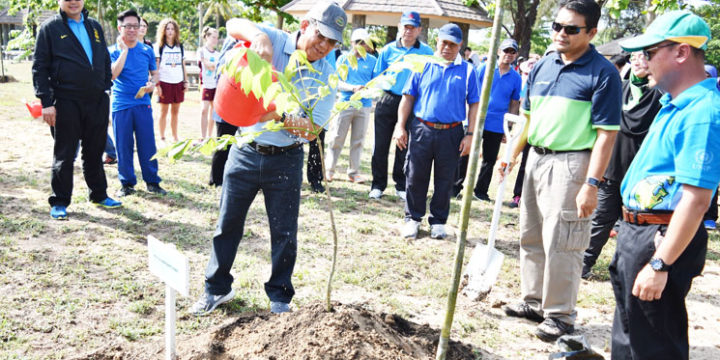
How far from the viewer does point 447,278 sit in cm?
452

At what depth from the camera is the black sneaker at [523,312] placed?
12.6 feet

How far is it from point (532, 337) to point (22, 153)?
296 inches

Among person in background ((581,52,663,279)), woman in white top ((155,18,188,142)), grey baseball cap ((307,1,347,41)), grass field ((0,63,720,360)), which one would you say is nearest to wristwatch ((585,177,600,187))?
grass field ((0,63,720,360))

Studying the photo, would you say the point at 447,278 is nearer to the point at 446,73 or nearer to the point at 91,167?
the point at 446,73

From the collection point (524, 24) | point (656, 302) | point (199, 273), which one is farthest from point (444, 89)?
point (524, 24)

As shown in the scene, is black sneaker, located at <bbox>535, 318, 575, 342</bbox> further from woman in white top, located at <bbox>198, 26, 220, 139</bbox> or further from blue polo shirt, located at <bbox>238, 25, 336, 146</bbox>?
woman in white top, located at <bbox>198, 26, 220, 139</bbox>

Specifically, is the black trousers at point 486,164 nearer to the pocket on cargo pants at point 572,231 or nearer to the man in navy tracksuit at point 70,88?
the pocket on cargo pants at point 572,231

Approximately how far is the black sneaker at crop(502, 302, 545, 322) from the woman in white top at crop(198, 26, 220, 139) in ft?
19.5

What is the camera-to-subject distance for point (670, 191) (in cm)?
218

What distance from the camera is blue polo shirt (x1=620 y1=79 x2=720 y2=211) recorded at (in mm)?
1997

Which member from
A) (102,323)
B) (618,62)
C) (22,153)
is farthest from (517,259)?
(22,153)

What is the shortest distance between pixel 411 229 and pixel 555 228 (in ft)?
7.10

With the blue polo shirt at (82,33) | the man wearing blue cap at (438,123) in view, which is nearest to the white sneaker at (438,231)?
the man wearing blue cap at (438,123)

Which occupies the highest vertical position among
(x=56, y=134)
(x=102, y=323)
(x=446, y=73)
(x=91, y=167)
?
(x=446, y=73)
